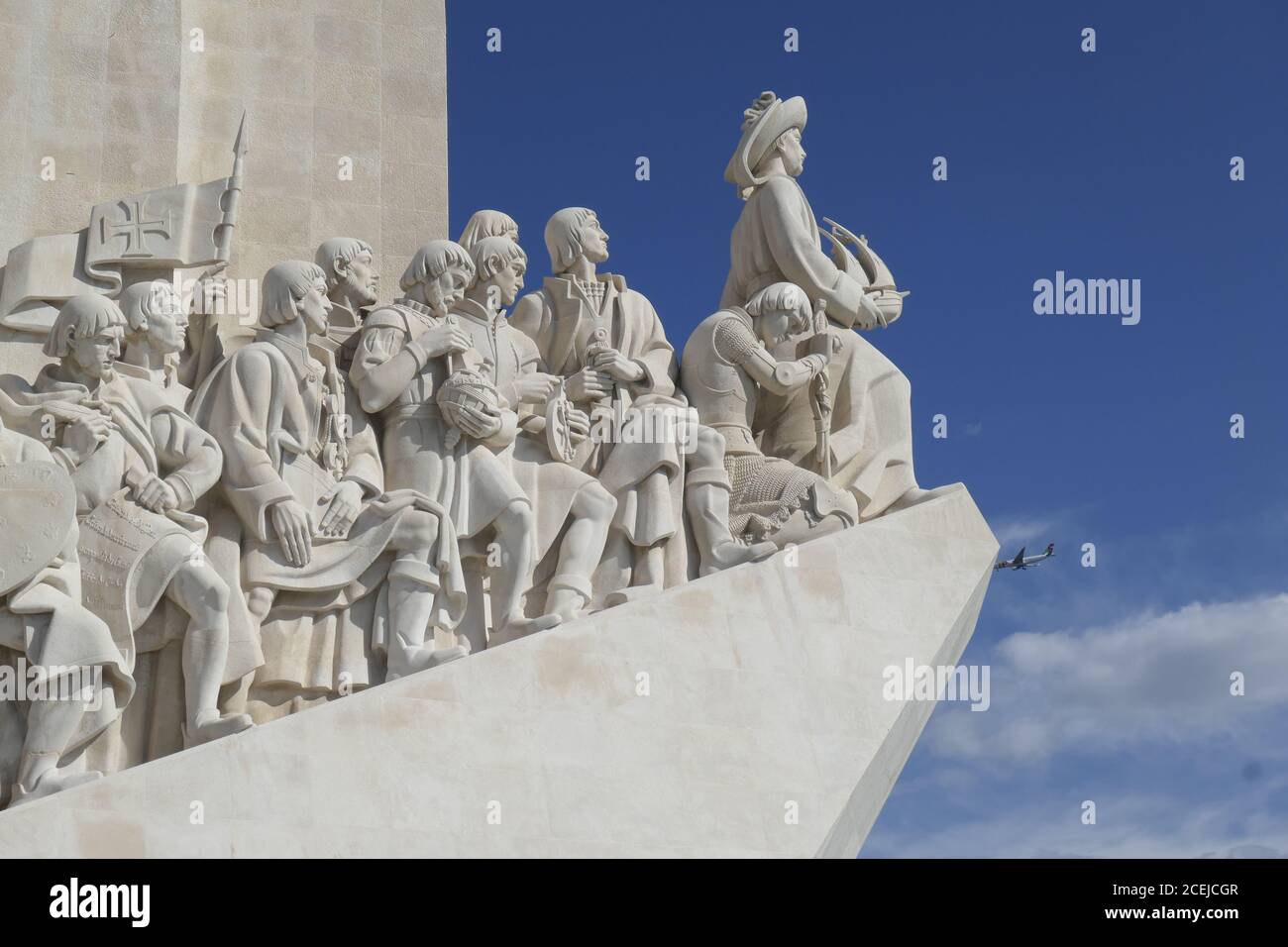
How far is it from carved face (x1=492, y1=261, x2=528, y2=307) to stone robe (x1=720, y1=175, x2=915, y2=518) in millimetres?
1374

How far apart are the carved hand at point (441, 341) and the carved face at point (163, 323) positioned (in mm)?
1089

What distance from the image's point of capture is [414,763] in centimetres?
883

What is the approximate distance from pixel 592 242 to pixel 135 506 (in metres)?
2.93

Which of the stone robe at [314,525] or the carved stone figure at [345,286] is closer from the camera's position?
the stone robe at [314,525]

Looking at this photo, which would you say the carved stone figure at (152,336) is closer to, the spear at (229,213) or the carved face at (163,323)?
the carved face at (163,323)

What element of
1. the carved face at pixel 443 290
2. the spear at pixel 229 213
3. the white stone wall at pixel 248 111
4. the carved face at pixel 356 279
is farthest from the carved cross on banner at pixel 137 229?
the carved face at pixel 443 290

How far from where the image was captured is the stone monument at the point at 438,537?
8.66 m

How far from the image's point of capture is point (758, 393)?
1104 cm

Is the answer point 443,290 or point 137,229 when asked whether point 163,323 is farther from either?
point 443,290
